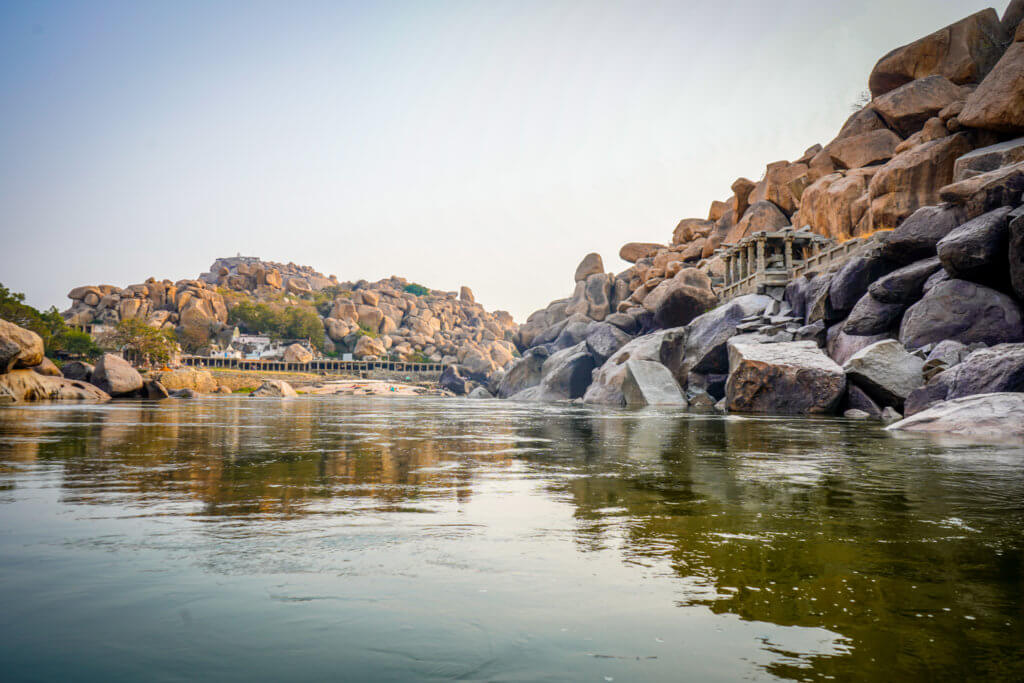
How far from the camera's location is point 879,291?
67.3ft

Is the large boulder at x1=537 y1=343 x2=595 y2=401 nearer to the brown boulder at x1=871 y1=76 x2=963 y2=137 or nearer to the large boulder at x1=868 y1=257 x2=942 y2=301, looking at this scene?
the large boulder at x1=868 y1=257 x2=942 y2=301

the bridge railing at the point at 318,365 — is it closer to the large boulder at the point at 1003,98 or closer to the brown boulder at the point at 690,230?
the brown boulder at the point at 690,230

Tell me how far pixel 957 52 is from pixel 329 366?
88475mm

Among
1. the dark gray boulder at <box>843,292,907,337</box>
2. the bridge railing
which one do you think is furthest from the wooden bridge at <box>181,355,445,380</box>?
the dark gray boulder at <box>843,292,907,337</box>

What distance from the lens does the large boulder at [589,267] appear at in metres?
65.2

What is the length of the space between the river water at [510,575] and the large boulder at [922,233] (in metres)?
16.8

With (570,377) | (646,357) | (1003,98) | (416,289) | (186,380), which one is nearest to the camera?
(1003,98)

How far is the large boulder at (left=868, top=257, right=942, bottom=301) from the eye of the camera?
19234 millimetres

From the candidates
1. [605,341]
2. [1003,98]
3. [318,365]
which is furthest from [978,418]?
[318,365]

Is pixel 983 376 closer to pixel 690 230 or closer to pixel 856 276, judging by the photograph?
pixel 856 276

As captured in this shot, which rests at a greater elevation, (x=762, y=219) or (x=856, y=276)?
(x=762, y=219)

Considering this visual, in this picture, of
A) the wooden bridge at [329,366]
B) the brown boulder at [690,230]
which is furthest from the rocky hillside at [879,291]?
the wooden bridge at [329,366]

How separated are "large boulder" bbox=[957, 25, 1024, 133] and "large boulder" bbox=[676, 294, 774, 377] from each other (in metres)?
12.0

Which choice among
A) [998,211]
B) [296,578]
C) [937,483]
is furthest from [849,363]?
[296,578]
